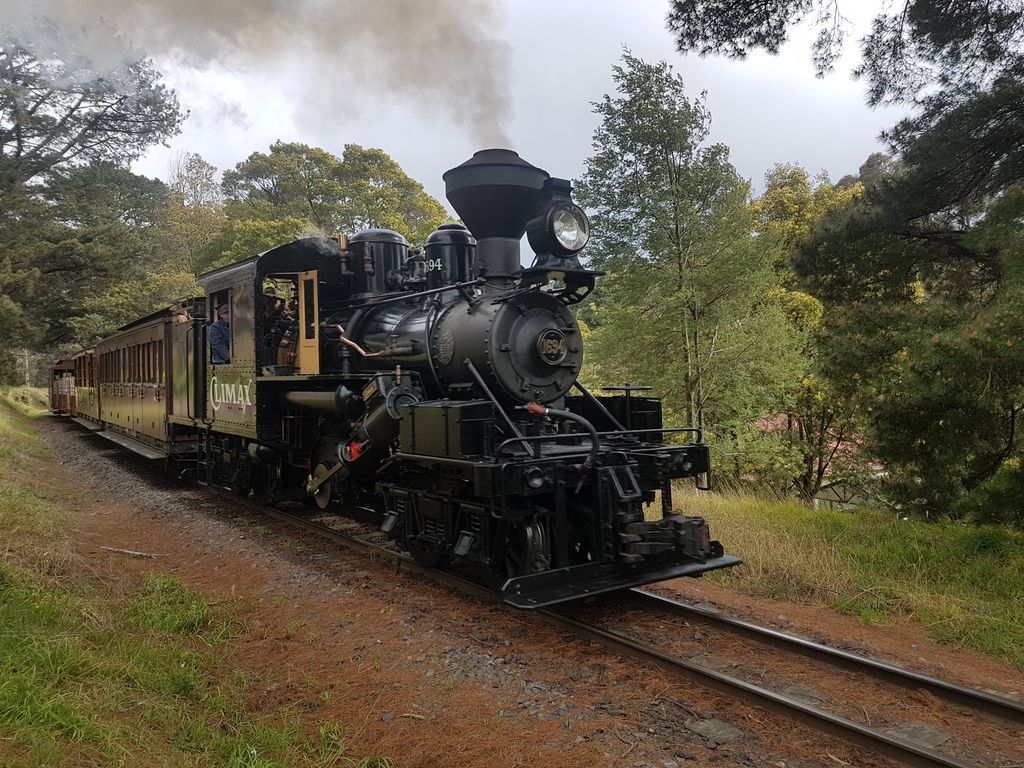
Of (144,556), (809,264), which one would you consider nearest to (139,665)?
(144,556)

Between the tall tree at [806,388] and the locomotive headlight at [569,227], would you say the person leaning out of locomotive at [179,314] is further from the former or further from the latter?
the tall tree at [806,388]

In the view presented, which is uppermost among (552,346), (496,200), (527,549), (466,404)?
(496,200)

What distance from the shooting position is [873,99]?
23.6ft

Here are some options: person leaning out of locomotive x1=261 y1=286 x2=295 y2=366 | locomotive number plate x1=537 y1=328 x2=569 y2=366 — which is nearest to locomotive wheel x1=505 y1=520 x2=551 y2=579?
locomotive number plate x1=537 y1=328 x2=569 y2=366

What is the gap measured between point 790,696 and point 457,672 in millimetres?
2032

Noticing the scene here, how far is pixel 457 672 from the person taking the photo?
4.42 meters

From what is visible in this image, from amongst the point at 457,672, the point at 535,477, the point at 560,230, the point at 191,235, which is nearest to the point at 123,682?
the point at 457,672

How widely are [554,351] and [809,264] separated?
4083 mm

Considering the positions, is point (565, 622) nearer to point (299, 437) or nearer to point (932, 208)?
point (299, 437)

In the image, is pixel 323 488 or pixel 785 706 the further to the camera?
pixel 323 488

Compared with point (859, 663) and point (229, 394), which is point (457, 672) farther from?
point (229, 394)

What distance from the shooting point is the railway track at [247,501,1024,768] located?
3.40 metres

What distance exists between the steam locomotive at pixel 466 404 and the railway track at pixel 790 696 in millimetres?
341

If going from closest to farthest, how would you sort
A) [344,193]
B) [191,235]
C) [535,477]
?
[535,477], [344,193], [191,235]
